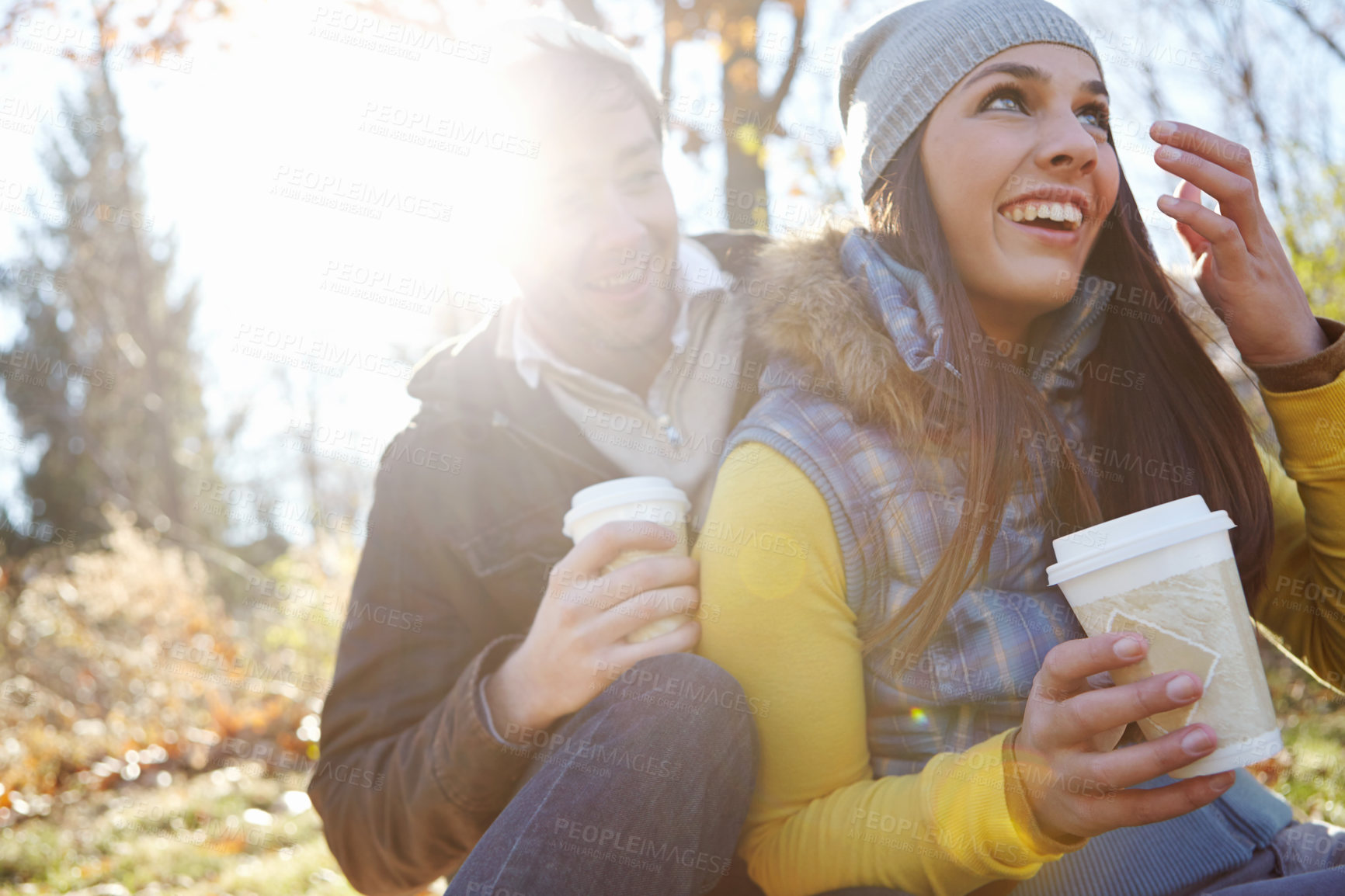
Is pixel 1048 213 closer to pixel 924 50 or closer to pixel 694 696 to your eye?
pixel 924 50

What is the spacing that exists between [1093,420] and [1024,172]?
0.59 m

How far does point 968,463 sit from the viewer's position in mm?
1743

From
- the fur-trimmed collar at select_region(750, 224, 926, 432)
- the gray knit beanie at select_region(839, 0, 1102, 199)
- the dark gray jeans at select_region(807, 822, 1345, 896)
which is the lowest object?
the dark gray jeans at select_region(807, 822, 1345, 896)

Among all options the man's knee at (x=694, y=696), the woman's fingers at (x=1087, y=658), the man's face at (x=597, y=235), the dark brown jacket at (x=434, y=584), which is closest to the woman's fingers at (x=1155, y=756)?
the woman's fingers at (x=1087, y=658)

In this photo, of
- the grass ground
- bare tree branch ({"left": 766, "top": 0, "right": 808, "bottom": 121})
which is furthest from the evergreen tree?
bare tree branch ({"left": 766, "top": 0, "right": 808, "bottom": 121})

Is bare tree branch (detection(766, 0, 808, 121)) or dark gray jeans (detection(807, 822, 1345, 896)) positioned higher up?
bare tree branch (detection(766, 0, 808, 121))

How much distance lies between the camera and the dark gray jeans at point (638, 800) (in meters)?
1.43

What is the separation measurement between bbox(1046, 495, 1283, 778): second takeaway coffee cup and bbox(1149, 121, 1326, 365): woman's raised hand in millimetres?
682

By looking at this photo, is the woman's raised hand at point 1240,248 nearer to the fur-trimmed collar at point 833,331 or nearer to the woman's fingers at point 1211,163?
the woman's fingers at point 1211,163

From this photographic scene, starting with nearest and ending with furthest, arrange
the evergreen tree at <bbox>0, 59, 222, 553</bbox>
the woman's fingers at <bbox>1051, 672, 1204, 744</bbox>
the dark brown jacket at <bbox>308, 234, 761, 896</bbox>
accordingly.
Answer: the woman's fingers at <bbox>1051, 672, 1204, 744</bbox> → the dark brown jacket at <bbox>308, 234, 761, 896</bbox> → the evergreen tree at <bbox>0, 59, 222, 553</bbox>

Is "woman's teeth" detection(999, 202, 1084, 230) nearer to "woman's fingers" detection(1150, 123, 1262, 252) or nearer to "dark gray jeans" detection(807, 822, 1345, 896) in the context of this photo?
"woman's fingers" detection(1150, 123, 1262, 252)

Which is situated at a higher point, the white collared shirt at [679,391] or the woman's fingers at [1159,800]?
the white collared shirt at [679,391]

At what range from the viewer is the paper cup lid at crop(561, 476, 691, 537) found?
1.79 metres

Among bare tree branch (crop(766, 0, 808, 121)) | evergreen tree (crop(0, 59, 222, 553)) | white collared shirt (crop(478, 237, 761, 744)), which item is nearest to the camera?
white collared shirt (crop(478, 237, 761, 744))
